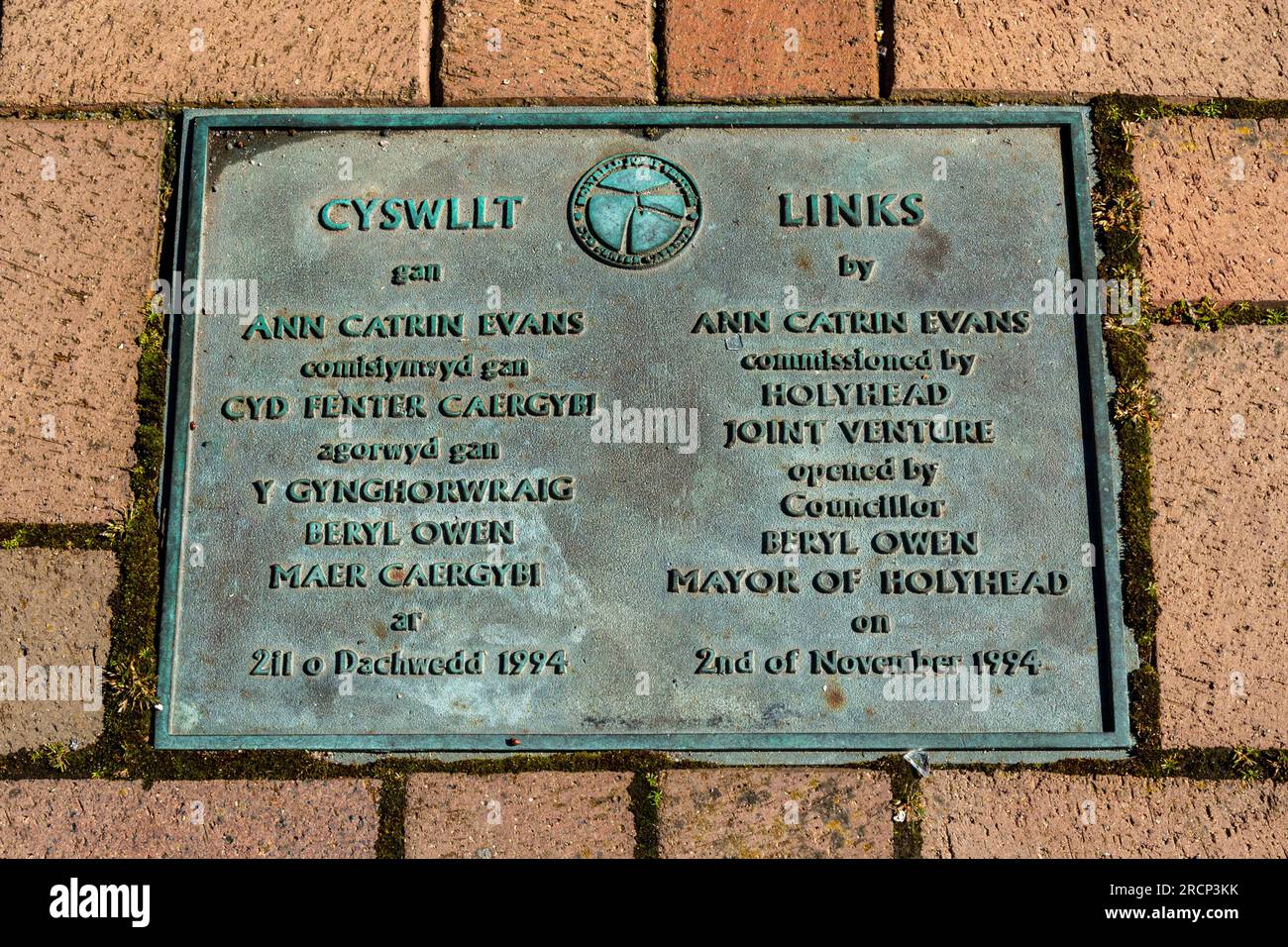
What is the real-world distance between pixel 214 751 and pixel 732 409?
68.6 inches

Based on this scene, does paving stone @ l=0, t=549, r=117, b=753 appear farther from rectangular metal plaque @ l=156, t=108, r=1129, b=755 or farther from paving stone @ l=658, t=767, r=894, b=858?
paving stone @ l=658, t=767, r=894, b=858

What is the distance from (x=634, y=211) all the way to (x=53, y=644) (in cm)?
210

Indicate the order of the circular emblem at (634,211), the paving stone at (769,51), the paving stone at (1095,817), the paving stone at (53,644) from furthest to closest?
1. the paving stone at (769,51)
2. the circular emblem at (634,211)
3. the paving stone at (53,644)
4. the paving stone at (1095,817)

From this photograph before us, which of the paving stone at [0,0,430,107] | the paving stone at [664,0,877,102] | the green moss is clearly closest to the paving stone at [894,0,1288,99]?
the paving stone at [664,0,877,102]

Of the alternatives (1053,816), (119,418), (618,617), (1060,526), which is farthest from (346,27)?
(1053,816)

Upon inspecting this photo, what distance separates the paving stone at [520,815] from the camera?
2.76m

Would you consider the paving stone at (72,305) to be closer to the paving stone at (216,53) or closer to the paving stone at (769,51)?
the paving stone at (216,53)

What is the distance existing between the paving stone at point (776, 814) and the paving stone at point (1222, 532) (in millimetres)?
871

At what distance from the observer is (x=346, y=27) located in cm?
322

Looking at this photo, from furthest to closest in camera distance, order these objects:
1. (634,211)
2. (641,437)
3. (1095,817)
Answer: (634,211)
(641,437)
(1095,817)

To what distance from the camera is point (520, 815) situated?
2771mm

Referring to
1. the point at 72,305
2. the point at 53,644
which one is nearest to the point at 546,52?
the point at 72,305

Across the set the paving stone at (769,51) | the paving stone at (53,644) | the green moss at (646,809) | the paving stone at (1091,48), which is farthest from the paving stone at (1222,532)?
the paving stone at (53,644)

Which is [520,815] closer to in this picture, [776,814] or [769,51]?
[776,814]
